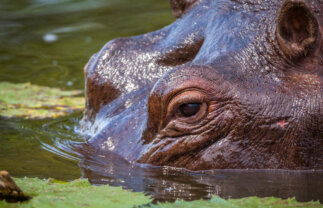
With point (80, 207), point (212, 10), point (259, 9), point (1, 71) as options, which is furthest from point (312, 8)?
point (1, 71)

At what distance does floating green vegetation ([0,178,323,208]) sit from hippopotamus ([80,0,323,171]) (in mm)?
793

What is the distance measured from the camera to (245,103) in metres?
3.70

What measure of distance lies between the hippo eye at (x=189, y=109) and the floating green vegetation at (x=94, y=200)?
98 centimetres

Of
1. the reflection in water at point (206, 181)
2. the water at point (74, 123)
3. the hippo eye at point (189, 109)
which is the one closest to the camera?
the reflection in water at point (206, 181)

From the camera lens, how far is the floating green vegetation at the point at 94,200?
8.54 feet

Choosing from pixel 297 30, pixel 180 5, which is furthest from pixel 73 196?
pixel 180 5

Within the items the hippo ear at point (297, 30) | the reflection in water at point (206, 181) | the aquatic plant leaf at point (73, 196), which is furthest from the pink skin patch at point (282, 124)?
the aquatic plant leaf at point (73, 196)

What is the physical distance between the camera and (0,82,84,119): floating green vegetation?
6281mm

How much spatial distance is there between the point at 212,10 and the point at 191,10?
33cm

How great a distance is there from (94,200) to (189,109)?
1305 mm

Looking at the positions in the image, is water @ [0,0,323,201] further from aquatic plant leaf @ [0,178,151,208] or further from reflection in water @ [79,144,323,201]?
aquatic plant leaf @ [0,178,151,208]

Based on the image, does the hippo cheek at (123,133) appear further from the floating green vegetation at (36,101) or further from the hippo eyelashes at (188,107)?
the floating green vegetation at (36,101)

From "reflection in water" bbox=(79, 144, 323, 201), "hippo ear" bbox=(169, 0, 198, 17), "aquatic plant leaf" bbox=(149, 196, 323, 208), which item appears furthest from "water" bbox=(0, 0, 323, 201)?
"hippo ear" bbox=(169, 0, 198, 17)

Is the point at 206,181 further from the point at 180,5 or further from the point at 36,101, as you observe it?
the point at 36,101
